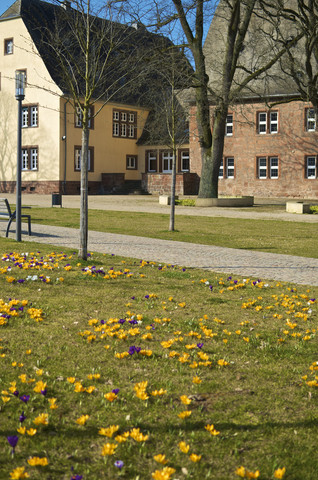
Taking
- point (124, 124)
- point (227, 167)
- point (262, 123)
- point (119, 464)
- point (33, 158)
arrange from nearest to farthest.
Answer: point (119, 464), point (262, 123), point (227, 167), point (33, 158), point (124, 124)

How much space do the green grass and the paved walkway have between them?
1.25 metres

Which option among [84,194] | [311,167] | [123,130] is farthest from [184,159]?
[84,194]

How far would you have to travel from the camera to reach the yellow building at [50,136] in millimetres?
47719

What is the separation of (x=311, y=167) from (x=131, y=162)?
18.6 meters

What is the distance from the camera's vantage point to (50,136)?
159ft

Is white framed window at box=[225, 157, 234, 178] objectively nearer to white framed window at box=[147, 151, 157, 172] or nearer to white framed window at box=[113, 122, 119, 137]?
white framed window at box=[147, 151, 157, 172]

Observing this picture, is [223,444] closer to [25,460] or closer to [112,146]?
[25,460]

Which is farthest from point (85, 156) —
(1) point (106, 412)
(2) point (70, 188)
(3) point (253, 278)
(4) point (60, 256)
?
(2) point (70, 188)

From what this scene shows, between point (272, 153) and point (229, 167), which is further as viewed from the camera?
point (229, 167)

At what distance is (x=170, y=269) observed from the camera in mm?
10727

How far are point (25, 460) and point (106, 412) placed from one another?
0.84 metres

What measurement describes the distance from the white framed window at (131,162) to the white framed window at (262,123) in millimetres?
14537

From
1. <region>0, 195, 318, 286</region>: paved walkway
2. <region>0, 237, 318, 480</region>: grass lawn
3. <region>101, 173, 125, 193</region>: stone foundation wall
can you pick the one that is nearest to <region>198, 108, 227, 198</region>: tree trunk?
<region>0, 195, 318, 286</region>: paved walkway

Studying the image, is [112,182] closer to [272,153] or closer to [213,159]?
[272,153]
